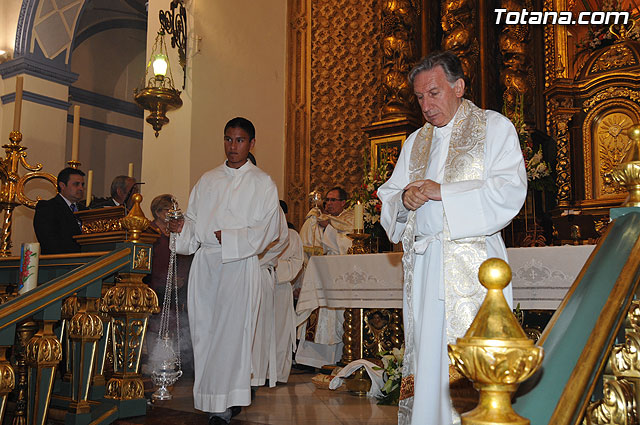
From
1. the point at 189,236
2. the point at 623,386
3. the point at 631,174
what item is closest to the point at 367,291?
the point at 189,236

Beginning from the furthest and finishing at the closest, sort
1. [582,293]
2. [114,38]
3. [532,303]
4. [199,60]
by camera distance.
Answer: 1. [114,38]
2. [199,60]
3. [532,303]
4. [582,293]

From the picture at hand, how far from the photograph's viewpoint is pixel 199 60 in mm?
7559

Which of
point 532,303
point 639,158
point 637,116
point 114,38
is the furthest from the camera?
point 114,38

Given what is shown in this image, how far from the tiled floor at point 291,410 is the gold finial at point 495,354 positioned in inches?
118

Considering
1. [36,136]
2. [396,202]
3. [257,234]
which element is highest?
[36,136]

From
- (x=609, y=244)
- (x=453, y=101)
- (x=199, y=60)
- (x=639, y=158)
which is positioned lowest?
(x=609, y=244)

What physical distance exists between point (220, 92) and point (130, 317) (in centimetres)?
451

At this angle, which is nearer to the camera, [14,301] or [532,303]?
[14,301]

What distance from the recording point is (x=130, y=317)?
3793mm

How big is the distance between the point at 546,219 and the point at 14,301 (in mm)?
5770

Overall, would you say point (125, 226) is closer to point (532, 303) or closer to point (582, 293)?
point (532, 303)

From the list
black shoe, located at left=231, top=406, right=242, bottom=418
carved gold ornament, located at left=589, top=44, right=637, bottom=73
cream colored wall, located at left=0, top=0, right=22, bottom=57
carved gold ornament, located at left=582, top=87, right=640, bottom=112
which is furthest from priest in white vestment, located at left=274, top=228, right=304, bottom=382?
cream colored wall, located at left=0, top=0, right=22, bottom=57

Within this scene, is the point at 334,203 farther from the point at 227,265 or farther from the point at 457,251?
the point at 457,251

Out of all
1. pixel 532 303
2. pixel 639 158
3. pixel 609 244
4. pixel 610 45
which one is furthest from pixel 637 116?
pixel 609 244
